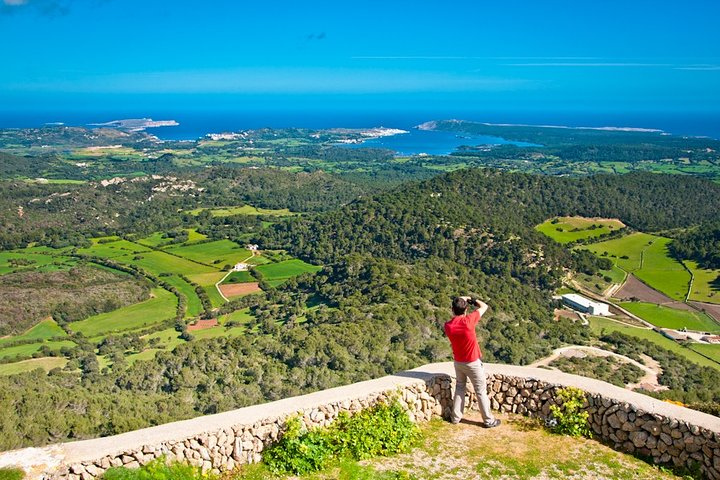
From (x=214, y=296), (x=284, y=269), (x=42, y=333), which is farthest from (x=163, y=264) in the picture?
(x=42, y=333)

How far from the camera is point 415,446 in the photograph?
29.4 ft

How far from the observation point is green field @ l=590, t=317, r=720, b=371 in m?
38.5

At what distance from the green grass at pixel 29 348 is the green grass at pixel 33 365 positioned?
172 cm

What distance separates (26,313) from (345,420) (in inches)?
1884

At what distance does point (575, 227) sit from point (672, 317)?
2905 centimetres

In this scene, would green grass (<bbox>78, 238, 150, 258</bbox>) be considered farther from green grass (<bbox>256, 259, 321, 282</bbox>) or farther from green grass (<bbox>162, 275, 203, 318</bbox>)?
green grass (<bbox>256, 259, 321, 282</bbox>)

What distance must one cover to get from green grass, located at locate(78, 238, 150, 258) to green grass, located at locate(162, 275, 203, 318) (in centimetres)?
1382

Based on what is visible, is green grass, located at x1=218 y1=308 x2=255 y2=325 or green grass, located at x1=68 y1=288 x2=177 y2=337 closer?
green grass, located at x1=218 y1=308 x2=255 y2=325

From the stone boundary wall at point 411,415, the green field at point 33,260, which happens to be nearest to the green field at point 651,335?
the stone boundary wall at point 411,415

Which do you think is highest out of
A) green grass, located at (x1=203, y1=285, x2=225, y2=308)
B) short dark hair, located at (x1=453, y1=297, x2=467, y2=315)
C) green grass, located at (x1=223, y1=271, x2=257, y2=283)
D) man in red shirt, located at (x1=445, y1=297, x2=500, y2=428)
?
short dark hair, located at (x1=453, y1=297, x2=467, y2=315)

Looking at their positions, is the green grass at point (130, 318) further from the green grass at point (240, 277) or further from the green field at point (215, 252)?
the green field at point (215, 252)

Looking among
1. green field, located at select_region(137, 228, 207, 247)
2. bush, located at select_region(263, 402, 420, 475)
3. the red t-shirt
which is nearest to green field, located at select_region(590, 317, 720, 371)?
the red t-shirt

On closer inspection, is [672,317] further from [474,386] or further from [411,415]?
[411,415]

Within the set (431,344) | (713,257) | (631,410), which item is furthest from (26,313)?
(713,257)
